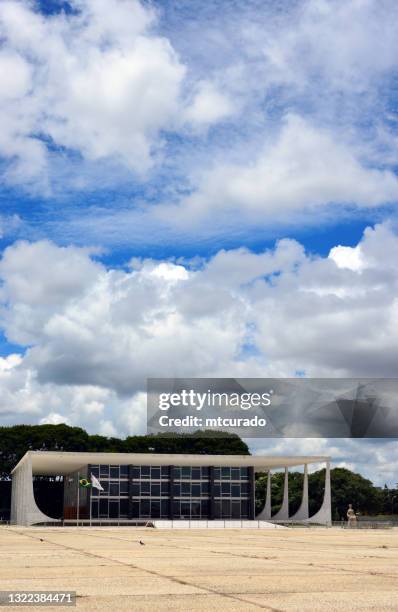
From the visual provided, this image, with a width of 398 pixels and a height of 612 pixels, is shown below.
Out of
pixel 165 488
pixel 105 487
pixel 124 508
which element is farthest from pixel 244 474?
pixel 105 487

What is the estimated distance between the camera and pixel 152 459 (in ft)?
273

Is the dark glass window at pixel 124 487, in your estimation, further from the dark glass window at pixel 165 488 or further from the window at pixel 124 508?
the dark glass window at pixel 165 488

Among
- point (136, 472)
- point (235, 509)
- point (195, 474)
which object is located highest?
point (136, 472)

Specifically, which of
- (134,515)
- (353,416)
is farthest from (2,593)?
(353,416)

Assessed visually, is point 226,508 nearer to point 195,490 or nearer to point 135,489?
point 195,490

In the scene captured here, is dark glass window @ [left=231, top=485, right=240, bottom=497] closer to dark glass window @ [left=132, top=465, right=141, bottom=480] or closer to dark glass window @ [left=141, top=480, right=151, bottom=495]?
dark glass window @ [left=141, top=480, right=151, bottom=495]

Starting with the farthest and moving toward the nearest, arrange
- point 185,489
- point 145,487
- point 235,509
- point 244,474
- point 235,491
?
1. point 244,474
2. point 235,491
3. point 235,509
4. point 185,489
5. point 145,487

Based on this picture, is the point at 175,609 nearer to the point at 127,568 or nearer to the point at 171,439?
the point at 127,568

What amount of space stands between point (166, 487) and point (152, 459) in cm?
630

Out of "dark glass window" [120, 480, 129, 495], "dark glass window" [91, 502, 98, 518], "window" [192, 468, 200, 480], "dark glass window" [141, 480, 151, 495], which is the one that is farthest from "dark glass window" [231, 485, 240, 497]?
"dark glass window" [91, 502, 98, 518]

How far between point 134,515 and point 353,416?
33.0 metres

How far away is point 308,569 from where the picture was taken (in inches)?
619

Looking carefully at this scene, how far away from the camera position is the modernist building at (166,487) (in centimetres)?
8419

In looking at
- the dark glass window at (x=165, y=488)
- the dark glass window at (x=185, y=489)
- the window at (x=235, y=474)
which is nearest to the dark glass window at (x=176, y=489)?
the dark glass window at (x=185, y=489)
